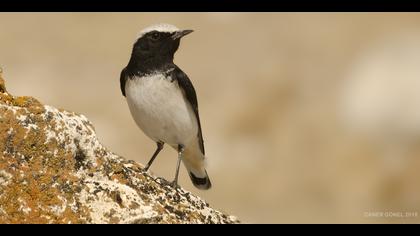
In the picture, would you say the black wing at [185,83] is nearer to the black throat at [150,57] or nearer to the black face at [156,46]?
the black throat at [150,57]

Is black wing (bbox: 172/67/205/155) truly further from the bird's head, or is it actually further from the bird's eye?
the bird's eye

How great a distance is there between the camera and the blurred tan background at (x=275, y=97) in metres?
24.3

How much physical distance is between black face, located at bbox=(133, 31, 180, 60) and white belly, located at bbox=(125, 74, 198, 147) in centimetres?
35

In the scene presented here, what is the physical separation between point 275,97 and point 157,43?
17223mm

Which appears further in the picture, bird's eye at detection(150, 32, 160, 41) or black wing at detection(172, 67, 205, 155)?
bird's eye at detection(150, 32, 160, 41)

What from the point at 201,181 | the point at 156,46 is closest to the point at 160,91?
the point at 156,46

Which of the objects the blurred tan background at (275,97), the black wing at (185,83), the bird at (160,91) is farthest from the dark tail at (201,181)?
the blurred tan background at (275,97)

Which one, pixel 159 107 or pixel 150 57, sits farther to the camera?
pixel 150 57

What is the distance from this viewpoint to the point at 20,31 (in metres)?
29.3

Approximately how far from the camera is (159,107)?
10.5 metres

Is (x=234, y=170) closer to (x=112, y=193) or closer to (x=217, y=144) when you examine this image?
(x=217, y=144)

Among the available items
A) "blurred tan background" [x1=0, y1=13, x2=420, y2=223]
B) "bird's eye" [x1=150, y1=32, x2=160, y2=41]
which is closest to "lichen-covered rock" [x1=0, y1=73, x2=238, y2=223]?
"bird's eye" [x1=150, y1=32, x2=160, y2=41]

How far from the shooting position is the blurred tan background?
24.3 m

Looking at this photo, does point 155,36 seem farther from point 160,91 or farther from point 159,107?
point 159,107
